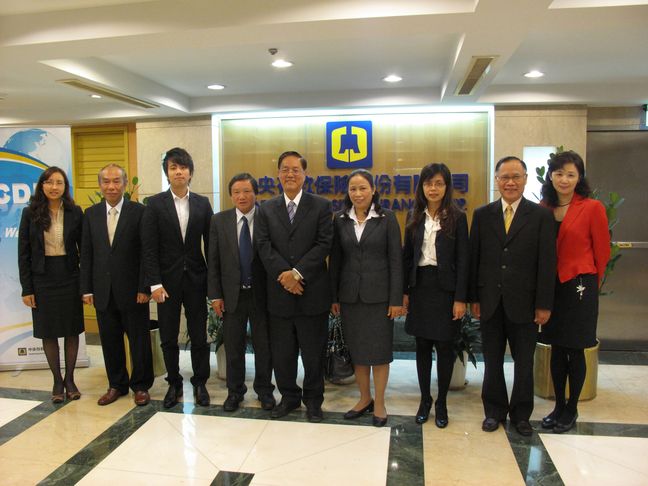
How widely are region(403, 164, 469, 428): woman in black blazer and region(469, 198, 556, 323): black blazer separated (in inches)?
5.4

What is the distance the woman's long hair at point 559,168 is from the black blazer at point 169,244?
7.41ft

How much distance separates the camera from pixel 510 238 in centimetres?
285

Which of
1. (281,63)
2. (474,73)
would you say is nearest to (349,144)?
(281,63)

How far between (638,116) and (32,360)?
6290 millimetres

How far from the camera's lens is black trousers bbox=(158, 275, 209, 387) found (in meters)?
3.36

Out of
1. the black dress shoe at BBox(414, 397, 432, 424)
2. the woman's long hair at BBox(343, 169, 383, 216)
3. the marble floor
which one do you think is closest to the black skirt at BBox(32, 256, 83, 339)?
the marble floor

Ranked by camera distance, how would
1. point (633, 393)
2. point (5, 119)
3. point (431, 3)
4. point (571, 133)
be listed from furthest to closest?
1. point (5, 119)
2. point (571, 133)
3. point (633, 393)
4. point (431, 3)

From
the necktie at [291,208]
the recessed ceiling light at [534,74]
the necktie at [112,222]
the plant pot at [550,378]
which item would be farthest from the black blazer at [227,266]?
the recessed ceiling light at [534,74]

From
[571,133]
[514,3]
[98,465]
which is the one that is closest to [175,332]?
[98,465]

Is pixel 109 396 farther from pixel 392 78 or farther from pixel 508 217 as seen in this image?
pixel 392 78

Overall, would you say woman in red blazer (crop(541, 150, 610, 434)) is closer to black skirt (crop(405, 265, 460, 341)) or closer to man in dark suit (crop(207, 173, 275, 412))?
black skirt (crop(405, 265, 460, 341))

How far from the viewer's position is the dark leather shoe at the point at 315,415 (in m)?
3.22

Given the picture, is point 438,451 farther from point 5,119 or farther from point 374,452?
point 5,119

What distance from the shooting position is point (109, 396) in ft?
11.6
